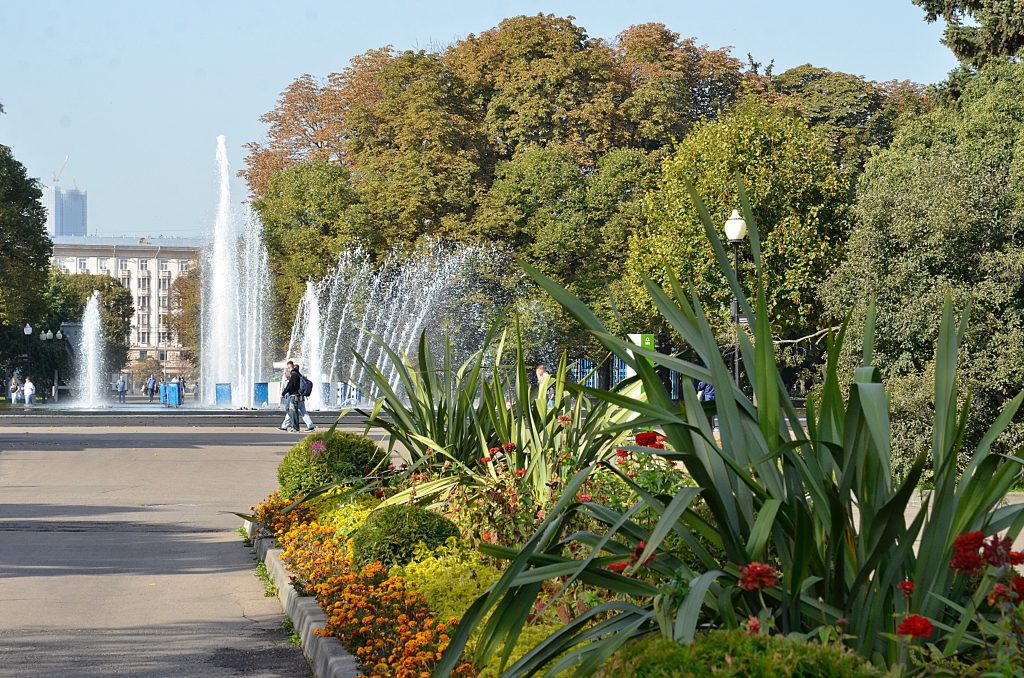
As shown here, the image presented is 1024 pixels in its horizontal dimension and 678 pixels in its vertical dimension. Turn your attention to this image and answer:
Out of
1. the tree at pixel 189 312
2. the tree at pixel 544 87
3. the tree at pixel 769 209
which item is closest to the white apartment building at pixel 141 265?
the tree at pixel 189 312

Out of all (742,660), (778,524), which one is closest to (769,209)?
(778,524)

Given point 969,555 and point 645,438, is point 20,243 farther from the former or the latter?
point 969,555

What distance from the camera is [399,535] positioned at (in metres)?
8.63

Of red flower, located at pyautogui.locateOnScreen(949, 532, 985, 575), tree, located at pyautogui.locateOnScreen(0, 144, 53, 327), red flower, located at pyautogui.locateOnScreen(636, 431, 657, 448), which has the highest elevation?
tree, located at pyautogui.locateOnScreen(0, 144, 53, 327)

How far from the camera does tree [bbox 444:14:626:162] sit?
47719 millimetres

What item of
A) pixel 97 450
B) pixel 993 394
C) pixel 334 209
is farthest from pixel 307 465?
pixel 334 209

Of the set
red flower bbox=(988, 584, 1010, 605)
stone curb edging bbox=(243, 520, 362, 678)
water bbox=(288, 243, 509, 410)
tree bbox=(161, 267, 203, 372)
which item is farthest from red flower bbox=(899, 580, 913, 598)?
tree bbox=(161, 267, 203, 372)

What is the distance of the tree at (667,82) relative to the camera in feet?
158

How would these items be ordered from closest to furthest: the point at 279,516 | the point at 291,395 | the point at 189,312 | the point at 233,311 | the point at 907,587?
the point at 907,587 < the point at 279,516 < the point at 291,395 < the point at 233,311 < the point at 189,312

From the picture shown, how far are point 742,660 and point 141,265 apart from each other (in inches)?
6453

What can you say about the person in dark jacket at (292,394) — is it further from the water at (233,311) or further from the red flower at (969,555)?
the red flower at (969,555)

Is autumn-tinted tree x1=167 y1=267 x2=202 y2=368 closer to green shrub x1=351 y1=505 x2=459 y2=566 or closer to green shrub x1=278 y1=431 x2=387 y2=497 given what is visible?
green shrub x1=278 y1=431 x2=387 y2=497

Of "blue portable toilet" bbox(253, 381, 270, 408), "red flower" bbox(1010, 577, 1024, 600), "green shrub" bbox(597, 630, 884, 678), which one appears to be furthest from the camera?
"blue portable toilet" bbox(253, 381, 270, 408)

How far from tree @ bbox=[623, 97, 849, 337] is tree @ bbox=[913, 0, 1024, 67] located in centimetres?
460
